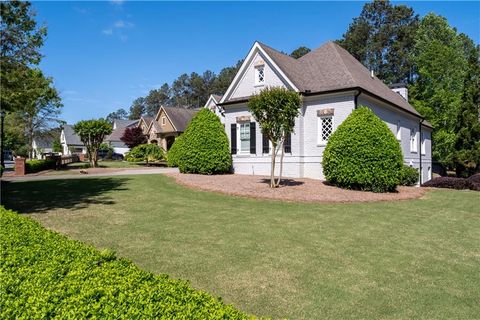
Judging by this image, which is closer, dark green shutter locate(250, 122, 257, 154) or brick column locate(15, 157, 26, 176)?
dark green shutter locate(250, 122, 257, 154)

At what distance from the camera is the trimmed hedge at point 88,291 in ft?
7.85

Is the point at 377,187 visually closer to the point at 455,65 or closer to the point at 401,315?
the point at 401,315

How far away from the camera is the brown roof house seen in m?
43.0

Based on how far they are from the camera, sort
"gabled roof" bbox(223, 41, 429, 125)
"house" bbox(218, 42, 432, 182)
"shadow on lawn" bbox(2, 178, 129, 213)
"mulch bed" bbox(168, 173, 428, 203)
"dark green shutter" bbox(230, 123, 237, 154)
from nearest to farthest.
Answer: "shadow on lawn" bbox(2, 178, 129, 213), "mulch bed" bbox(168, 173, 428, 203), "house" bbox(218, 42, 432, 182), "gabled roof" bbox(223, 41, 429, 125), "dark green shutter" bbox(230, 123, 237, 154)

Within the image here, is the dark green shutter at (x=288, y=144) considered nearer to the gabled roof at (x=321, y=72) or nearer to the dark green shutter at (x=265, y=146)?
the dark green shutter at (x=265, y=146)

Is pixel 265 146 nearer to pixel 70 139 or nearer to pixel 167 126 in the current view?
pixel 167 126

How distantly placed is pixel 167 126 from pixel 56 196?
1285 inches

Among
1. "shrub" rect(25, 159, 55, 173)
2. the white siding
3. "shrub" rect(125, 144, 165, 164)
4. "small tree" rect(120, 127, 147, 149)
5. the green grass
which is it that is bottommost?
the green grass

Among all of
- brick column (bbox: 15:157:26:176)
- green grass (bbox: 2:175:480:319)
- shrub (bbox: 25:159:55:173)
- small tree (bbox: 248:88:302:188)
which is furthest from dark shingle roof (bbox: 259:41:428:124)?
shrub (bbox: 25:159:55:173)

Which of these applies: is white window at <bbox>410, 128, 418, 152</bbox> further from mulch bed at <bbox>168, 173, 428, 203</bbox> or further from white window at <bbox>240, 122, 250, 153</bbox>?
white window at <bbox>240, 122, 250, 153</bbox>

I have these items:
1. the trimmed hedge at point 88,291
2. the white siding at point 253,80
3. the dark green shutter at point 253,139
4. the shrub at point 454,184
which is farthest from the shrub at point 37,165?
the shrub at point 454,184

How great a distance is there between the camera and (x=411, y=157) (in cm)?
2497

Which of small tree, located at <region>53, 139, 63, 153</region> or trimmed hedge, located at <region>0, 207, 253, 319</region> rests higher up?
small tree, located at <region>53, 139, 63, 153</region>

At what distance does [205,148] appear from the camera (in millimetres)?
19219
